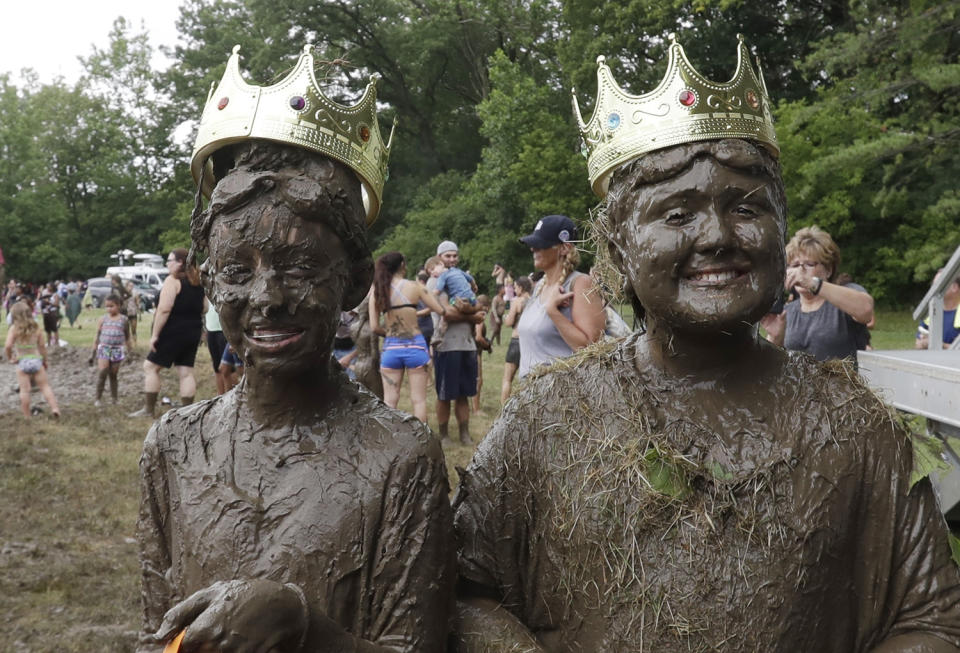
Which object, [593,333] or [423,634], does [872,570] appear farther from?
[593,333]

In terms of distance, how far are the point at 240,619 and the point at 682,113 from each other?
1.43 m

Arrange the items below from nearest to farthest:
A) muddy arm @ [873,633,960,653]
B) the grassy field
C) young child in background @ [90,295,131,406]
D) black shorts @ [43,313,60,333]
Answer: muddy arm @ [873,633,960,653], the grassy field, young child in background @ [90,295,131,406], black shorts @ [43,313,60,333]

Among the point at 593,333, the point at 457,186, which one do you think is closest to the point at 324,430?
the point at 593,333

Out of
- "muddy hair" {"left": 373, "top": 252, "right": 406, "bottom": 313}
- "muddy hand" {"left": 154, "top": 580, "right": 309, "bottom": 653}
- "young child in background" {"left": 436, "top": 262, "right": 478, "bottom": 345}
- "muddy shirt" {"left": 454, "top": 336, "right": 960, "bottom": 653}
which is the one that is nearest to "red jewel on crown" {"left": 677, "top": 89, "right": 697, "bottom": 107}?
"muddy shirt" {"left": 454, "top": 336, "right": 960, "bottom": 653}

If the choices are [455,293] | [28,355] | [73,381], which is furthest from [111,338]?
[455,293]

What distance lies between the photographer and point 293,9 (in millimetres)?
37531

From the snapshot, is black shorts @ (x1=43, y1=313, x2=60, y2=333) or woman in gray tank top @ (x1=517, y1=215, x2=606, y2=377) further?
black shorts @ (x1=43, y1=313, x2=60, y2=333)

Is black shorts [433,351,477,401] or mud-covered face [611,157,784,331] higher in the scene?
mud-covered face [611,157,784,331]

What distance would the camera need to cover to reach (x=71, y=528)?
6.77 metres

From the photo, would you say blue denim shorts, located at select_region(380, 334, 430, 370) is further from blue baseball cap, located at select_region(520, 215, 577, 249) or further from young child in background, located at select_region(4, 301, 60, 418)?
young child in background, located at select_region(4, 301, 60, 418)

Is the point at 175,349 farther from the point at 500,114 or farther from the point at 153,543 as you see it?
the point at 500,114

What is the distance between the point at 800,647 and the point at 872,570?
0.24 metres

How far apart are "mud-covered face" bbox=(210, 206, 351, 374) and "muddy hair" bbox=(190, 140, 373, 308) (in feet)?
0.09

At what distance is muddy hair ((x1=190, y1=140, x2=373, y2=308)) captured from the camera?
6.74ft
